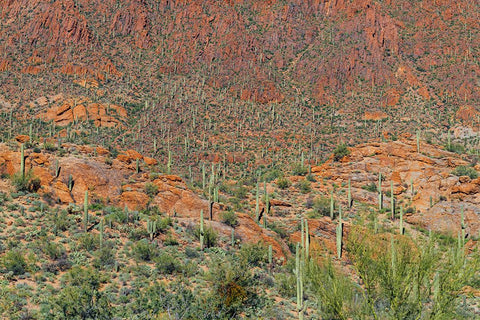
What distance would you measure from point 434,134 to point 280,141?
21063 millimetres

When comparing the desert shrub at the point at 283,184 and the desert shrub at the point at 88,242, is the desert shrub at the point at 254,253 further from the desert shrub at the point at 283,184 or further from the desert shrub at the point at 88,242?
the desert shrub at the point at 283,184

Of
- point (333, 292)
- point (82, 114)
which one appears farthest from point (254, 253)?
point (82, 114)

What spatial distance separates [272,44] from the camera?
294 feet

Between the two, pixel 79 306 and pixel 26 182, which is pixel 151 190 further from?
pixel 79 306

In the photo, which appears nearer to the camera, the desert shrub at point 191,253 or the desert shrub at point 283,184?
the desert shrub at point 191,253

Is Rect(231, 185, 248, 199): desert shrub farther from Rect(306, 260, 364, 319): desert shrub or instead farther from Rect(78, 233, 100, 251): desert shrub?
Rect(306, 260, 364, 319): desert shrub

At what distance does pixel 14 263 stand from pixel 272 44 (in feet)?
246

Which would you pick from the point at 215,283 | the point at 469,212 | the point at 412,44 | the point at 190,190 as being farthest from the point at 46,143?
the point at 412,44

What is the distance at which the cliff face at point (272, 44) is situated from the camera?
246ft

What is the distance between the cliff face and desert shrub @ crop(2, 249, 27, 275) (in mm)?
54228

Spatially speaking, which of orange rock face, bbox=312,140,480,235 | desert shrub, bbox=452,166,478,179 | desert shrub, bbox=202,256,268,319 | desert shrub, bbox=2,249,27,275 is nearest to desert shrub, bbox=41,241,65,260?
desert shrub, bbox=2,249,27,275

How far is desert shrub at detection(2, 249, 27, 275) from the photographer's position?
69.2 ft

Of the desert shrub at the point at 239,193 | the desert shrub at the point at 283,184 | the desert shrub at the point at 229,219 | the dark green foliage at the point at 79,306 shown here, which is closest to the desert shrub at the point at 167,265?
the dark green foliage at the point at 79,306

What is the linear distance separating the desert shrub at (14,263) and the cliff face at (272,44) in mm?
54228
